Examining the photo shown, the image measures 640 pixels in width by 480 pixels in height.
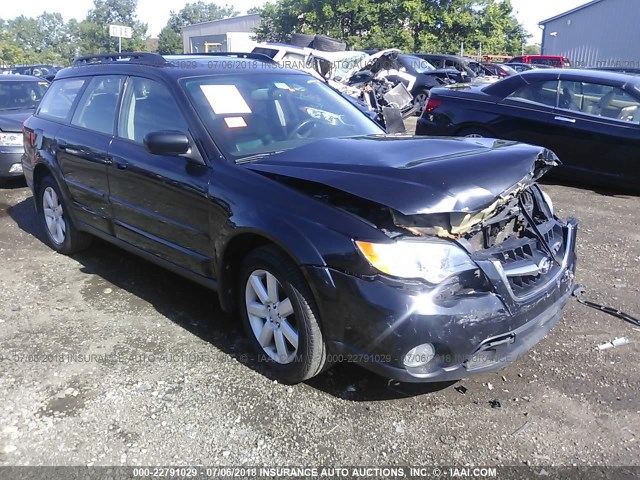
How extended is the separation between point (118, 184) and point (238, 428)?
7.22ft

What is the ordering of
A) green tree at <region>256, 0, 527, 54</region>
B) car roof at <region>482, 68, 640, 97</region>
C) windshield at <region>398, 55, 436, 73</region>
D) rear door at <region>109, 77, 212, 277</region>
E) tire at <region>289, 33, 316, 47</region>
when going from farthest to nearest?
green tree at <region>256, 0, 527, 54</region> < tire at <region>289, 33, 316, 47</region> < windshield at <region>398, 55, 436, 73</region> < car roof at <region>482, 68, 640, 97</region> < rear door at <region>109, 77, 212, 277</region>

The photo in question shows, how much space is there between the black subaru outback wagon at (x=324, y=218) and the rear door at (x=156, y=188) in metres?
0.01

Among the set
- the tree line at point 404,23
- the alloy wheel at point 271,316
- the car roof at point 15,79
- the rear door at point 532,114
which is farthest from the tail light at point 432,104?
the tree line at point 404,23

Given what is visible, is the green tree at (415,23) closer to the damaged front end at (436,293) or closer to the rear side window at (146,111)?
the rear side window at (146,111)

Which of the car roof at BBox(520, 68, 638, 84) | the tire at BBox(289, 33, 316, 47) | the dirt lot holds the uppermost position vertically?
the tire at BBox(289, 33, 316, 47)

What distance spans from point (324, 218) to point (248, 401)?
109 centimetres

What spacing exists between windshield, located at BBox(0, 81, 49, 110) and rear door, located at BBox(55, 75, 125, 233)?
5.18 meters

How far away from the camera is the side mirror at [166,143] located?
340 cm

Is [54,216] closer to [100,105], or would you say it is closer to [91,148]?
[91,148]

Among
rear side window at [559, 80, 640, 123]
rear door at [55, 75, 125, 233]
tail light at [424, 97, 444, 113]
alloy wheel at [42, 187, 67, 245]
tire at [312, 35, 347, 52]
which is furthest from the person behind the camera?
tire at [312, 35, 347, 52]

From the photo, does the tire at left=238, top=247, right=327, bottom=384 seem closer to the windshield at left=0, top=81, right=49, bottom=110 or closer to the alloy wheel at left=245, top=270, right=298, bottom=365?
the alloy wheel at left=245, top=270, right=298, bottom=365

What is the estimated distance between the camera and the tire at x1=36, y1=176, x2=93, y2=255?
17.1 feet

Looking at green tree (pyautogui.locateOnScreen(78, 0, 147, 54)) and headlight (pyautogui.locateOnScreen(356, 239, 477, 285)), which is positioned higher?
green tree (pyautogui.locateOnScreen(78, 0, 147, 54))

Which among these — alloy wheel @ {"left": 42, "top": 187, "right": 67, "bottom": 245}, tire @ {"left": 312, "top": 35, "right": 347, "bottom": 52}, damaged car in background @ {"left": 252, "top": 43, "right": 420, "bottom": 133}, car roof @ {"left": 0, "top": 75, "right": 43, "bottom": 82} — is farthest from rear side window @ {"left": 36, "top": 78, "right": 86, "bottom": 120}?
tire @ {"left": 312, "top": 35, "right": 347, "bottom": 52}
